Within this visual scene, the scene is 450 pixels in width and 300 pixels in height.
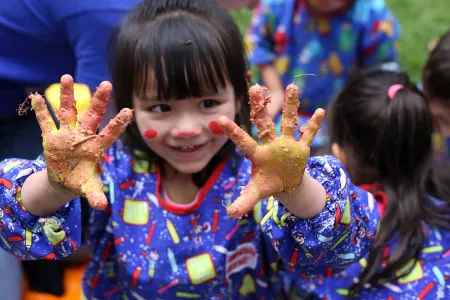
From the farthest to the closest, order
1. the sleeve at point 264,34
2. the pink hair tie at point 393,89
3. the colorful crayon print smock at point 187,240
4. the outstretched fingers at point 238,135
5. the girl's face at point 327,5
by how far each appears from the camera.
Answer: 1. the sleeve at point 264,34
2. the girl's face at point 327,5
3. the pink hair tie at point 393,89
4. the colorful crayon print smock at point 187,240
5. the outstretched fingers at point 238,135

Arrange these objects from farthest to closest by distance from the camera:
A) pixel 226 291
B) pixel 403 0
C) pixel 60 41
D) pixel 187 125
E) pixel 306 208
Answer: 1. pixel 403 0
2. pixel 60 41
3. pixel 226 291
4. pixel 187 125
5. pixel 306 208

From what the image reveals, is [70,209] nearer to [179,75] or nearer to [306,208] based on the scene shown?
[179,75]

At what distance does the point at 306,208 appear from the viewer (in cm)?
89

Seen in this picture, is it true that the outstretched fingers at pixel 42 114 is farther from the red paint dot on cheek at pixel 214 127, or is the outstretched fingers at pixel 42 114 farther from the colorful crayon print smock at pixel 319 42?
the colorful crayon print smock at pixel 319 42

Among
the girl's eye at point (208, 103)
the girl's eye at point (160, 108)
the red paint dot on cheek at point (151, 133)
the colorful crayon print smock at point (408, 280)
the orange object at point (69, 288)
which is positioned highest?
the girl's eye at point (208, 103)

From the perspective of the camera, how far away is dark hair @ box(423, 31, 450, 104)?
1.50 meters

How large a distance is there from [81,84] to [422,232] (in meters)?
0.93

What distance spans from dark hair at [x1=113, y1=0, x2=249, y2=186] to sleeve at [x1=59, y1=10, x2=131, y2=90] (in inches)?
9.1

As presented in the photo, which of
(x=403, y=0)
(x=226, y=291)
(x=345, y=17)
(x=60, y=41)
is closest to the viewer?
(x=226, y=291)

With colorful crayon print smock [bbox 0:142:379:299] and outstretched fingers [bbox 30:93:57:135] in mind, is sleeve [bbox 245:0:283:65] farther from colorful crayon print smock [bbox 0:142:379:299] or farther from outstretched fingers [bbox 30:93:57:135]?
outstretched fingers [bbox 30:93:57:135]

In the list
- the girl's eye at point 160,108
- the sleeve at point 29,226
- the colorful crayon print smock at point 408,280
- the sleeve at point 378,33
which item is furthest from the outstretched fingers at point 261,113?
the sleeve at point 378,33

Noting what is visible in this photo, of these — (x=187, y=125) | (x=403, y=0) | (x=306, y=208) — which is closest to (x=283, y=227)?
(x=306, y=208)

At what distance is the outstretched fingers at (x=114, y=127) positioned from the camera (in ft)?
2.58

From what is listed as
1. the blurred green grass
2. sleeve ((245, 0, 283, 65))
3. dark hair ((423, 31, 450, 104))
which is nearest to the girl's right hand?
dark hair ((423, 31, 450, 104))
